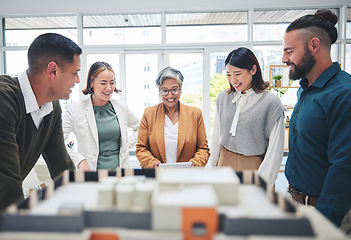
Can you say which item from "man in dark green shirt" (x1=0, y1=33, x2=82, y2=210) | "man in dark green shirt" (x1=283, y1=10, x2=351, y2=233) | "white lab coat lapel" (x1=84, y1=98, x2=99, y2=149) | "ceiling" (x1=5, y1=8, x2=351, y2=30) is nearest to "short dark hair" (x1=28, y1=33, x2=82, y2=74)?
"man in dark green shirt" (x1=0, y1=33, x2=82, y2=210)

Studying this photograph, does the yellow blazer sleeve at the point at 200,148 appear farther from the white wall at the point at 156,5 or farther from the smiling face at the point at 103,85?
the white wall at the point at 156,5

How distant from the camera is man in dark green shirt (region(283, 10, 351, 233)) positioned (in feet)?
3.64

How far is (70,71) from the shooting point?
4.07 feet

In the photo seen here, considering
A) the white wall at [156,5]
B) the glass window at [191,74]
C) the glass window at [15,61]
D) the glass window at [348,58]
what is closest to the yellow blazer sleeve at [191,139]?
the glass window at [191,74]

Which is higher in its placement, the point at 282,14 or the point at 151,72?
the point at 282,14

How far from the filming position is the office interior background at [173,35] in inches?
182

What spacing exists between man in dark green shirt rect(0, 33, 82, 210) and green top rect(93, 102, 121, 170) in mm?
796

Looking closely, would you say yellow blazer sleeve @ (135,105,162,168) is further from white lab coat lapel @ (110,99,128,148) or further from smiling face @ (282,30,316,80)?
smiling face @ (282,30,316,80)

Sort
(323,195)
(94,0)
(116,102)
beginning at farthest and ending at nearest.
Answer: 1. (94,0)
2. (116,102)
3. (323,195)

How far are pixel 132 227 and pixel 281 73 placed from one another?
475cm

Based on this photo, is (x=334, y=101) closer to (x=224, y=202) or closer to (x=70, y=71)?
(x=224, y=202)

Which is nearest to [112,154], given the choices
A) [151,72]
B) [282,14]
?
[151,72]

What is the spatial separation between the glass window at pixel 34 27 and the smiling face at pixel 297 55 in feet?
14.4

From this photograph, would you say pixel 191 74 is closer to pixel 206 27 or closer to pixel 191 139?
pixel 206 27
